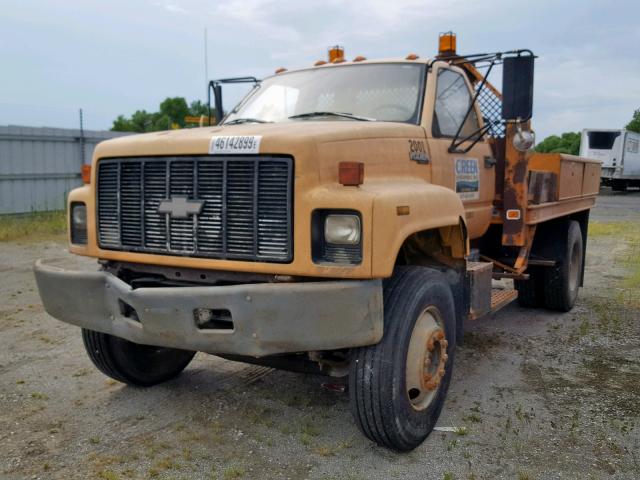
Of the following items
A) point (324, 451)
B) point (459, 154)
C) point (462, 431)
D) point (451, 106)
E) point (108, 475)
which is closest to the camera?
point (108, 475)

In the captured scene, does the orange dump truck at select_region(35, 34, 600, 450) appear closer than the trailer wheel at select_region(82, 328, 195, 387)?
Yes

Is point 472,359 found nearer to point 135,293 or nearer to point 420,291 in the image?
point 420,291

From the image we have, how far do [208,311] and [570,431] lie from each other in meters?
2.30

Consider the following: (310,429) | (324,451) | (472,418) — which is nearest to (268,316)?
(324,451)

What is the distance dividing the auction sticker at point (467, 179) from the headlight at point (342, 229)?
6.04ft

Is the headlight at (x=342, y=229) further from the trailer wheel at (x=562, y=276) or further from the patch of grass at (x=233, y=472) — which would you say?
the trailer wheel at (x=562, y=276)

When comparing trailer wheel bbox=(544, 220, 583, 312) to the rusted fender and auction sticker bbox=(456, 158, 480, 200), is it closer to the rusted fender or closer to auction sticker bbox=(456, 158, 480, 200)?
auction sticker bbox=(456, 158, 480, 200)

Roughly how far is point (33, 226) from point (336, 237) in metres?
12.4

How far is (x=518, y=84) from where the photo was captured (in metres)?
4.46

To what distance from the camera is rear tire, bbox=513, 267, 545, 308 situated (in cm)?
715

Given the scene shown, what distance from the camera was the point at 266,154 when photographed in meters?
3.37

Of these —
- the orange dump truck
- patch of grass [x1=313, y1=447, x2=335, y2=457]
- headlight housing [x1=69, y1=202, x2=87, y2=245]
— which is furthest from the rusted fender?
headlight housing [x1=69, y1=202, x2=87, y2=245]

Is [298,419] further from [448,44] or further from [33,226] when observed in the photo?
[33,226]

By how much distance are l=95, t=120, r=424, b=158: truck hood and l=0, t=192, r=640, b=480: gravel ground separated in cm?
166
